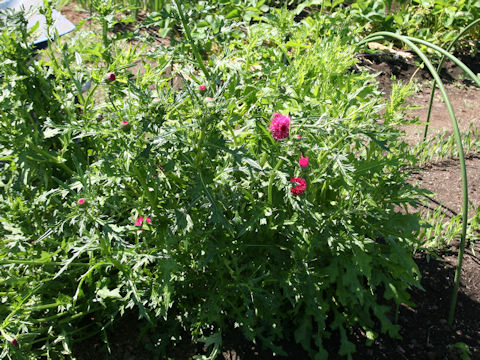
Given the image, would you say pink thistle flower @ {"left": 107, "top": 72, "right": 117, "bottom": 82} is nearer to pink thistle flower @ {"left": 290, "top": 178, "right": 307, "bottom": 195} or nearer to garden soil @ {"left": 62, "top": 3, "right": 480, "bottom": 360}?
garden soil @ {"left": 62, "top": 3, "right": 480, "bottom": 360}

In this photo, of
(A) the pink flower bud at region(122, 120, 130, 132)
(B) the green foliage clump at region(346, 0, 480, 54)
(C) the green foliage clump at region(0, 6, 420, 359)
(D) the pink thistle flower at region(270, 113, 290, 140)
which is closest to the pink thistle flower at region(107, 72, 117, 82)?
(C) the green foliage clump at region(0, 6, 420, 359)

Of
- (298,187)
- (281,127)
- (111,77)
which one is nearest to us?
(281,127)

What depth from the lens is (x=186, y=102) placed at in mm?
1817

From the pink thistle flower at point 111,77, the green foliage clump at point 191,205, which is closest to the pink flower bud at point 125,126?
the green foliage clump at point 191,205

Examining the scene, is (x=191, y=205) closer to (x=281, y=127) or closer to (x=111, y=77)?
(x=281, y=127)

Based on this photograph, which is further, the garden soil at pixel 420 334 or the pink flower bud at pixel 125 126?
the garden soil at pixel 420 334

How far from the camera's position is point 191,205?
1612mm

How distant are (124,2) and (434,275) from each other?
4.19m

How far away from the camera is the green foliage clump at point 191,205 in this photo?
1.66 meters

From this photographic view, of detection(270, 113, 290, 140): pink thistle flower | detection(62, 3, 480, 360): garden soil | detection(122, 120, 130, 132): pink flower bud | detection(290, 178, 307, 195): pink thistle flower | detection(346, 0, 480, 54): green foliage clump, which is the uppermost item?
detection(122, 120, 130, 132): pink flower bud

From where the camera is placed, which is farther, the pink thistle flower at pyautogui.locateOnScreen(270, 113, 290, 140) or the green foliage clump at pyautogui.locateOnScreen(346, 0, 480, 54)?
the green foliage clump at pyautogui.locateOnScreen(346, 0, 480, 54)

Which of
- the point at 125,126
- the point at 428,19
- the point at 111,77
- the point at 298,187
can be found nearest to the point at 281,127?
the point at 298,187

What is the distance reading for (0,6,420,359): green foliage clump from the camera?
166 cm

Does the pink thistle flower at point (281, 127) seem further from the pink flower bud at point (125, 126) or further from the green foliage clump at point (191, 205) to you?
the pink flower bud at point (125, 126)
